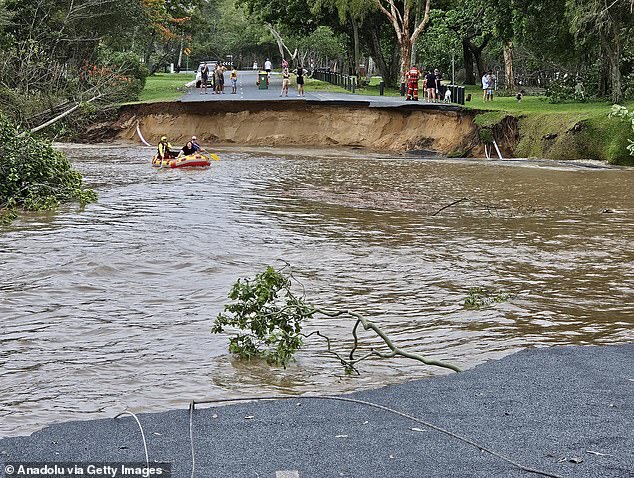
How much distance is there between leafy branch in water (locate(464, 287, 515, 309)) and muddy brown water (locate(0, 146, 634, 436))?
0.19 m

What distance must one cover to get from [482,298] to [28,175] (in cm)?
1263

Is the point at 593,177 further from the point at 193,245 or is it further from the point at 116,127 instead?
the point at 116,127

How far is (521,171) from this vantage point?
105 feet

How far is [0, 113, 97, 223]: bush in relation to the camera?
21.8m

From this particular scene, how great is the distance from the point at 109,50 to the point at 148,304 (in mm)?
53795

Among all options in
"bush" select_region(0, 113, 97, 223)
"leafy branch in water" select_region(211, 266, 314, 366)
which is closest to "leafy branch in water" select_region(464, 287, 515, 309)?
"leafy branch in water" select_region(211, 266, 314, 366)

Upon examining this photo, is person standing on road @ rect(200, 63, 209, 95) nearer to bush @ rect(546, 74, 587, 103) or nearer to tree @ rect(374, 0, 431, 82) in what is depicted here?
tree @ rect(374, 0, 431, 82)

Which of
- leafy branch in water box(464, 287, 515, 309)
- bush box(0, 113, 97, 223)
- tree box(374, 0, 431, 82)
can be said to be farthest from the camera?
tree box(374, 0, 431, 82)

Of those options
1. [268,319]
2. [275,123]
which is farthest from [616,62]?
[268,319]

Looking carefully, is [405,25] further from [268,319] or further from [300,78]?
[268,319]

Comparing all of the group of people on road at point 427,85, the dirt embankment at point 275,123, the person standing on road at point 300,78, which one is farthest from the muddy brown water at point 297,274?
the person standing on road at point 300,78

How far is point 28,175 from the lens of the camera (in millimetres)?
22297

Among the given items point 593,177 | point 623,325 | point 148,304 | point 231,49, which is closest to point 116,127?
point 593,177

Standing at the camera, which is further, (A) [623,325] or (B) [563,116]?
(B) [563,116]
